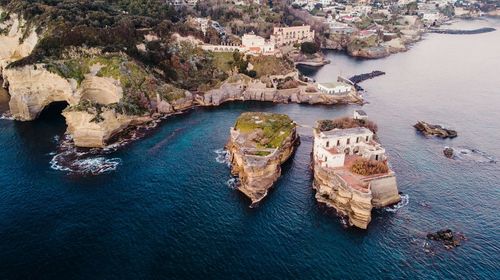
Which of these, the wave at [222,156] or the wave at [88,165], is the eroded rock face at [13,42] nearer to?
the wave at [88,165]

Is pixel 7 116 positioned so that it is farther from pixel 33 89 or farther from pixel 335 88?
pixel 335 88

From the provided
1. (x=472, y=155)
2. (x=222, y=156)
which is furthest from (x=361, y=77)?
(x=222, y=156)

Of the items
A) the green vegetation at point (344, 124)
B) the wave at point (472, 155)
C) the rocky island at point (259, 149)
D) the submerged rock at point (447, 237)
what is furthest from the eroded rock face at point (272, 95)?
the submerged rock at point (447, 237)

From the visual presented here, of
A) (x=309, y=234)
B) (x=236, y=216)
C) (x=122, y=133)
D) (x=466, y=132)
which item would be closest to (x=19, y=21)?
(x=122, y=133)

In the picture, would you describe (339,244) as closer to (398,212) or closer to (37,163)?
(398,212)

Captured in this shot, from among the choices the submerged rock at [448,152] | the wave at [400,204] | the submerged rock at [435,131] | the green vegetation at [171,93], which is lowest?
the wave at [400,204]

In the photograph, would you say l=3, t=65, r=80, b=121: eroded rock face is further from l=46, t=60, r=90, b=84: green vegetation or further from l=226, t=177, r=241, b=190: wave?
l=226, t=177, r=241, b=190: wave
